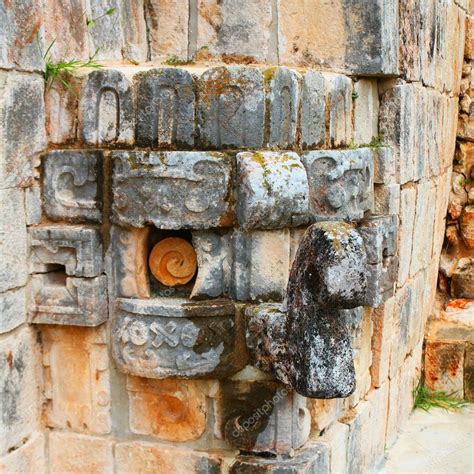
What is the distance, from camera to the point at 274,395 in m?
3.05

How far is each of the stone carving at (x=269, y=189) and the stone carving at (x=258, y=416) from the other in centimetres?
65

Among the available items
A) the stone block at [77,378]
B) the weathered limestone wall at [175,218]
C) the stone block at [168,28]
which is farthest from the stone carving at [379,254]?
the stone block at [77,378]

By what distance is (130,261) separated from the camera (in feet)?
9.96

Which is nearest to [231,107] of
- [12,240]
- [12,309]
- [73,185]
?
[73,185]

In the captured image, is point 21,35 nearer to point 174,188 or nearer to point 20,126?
point 20,126

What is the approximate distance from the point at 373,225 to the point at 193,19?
1.19 m

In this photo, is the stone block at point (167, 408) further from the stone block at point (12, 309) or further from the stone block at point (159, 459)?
the stone block at point (12, 309)

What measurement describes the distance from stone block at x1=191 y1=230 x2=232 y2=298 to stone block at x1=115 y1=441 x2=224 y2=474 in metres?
0.65

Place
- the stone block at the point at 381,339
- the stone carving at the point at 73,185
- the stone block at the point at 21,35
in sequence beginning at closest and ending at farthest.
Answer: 1. the stone block at the point at 21,35
2. the stone carving at the point at 73,185
3. the stone block at the point at 381,339

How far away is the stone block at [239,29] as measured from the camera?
3287 mm

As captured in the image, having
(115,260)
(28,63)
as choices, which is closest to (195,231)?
(115,260)

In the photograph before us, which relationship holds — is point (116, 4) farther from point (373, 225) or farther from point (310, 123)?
point (373, 225)

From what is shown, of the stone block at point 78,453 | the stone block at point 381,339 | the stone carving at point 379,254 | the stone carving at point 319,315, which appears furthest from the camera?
the stone block at point 381,339

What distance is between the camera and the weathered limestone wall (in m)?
2.88
